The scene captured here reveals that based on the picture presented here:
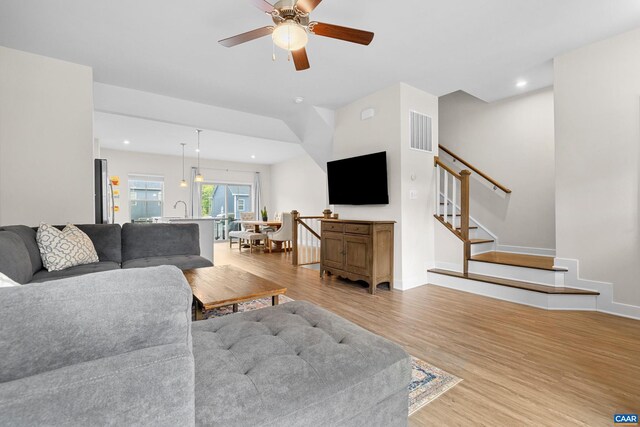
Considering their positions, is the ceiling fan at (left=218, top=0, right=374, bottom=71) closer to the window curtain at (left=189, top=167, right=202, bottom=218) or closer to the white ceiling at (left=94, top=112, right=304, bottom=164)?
the white ceiling at (left=94, top=112, right=304, bottom=164)

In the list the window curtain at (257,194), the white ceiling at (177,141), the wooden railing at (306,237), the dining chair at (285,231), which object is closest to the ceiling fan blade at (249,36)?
the wooden railing at (306,237)

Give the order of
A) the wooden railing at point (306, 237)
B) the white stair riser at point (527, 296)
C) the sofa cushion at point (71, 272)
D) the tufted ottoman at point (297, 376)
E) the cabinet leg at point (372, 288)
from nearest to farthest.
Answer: the tufted ottoman at point (297, 376), the sofa cushion at point (71, 272), the white stair riser at point (527, 296), the cabinet leg at point (372, 288), the wooden railing at point (306, 237)

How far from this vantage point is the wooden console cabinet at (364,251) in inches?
142

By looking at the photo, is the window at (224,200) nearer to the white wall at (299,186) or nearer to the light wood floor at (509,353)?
the white wall at (299,186)

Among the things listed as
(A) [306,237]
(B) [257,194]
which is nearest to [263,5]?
(A) [306,237]

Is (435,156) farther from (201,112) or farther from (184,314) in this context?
(184,314)

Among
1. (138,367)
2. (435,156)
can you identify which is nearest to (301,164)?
(435,156)

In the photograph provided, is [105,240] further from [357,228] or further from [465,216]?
[465,216]

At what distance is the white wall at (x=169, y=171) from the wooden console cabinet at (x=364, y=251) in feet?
21.3

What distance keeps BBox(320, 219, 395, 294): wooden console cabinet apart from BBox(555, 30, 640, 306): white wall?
186 centimetres

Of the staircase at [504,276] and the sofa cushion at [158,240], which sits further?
the sofa cushion at [158,240]

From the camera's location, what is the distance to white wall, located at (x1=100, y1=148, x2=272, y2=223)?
7.98 metres

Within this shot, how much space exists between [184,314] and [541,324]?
3.01 meters

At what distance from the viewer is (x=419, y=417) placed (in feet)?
4.72
